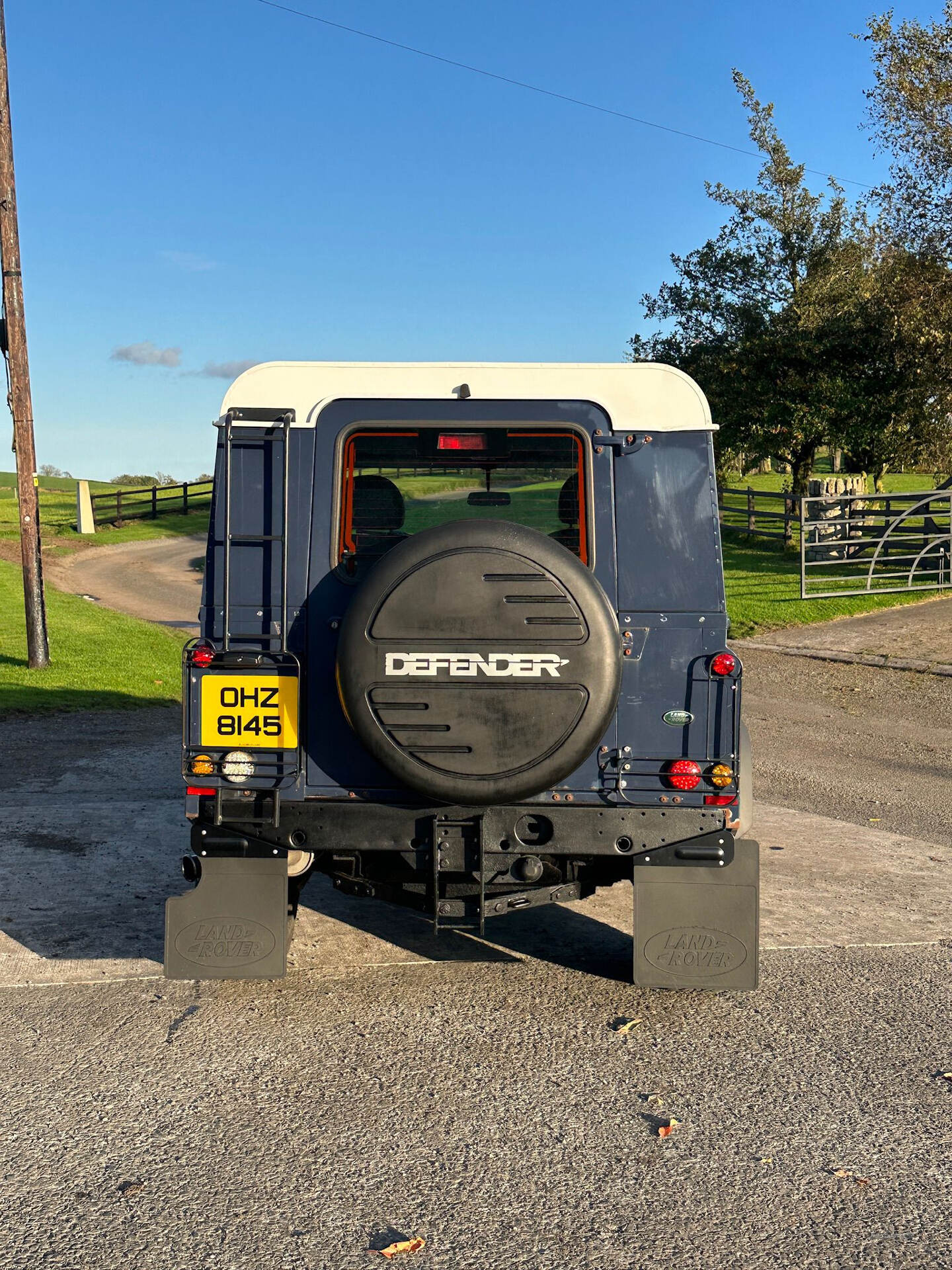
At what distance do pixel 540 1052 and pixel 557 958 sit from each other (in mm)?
1079

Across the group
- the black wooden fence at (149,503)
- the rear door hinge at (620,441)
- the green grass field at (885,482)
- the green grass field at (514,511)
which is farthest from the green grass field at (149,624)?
the green grass field at (885,482)

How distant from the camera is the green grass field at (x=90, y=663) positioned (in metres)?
12.8

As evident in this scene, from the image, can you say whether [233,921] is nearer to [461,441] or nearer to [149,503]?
[461,441]

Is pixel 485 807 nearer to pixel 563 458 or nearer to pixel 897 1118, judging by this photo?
pixel 563 458

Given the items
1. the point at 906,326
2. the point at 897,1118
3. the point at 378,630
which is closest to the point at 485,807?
the point at 378,630

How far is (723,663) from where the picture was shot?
4.81 m

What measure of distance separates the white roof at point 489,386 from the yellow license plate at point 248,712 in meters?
1.14

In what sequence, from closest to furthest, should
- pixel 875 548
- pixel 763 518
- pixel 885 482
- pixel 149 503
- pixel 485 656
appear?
1. pixel 485 656
2. pixel 875 548
3. pixel 763 518
4. pixel 149 503
5. pixel 885 482

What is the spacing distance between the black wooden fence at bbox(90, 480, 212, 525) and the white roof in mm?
35430

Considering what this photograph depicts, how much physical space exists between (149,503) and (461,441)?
135ft

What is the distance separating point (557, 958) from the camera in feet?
18.4

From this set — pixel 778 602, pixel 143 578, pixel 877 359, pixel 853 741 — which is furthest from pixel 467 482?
pixel 143 578

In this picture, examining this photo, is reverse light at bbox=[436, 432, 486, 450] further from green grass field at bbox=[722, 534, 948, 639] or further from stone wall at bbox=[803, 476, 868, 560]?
stone wall at bbox=[803, 476, 868, 560]

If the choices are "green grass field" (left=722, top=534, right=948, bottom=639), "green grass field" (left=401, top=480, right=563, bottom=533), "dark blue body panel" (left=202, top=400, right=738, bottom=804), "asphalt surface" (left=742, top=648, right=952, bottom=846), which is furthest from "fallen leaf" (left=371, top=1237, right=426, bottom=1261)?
"green grass field" (left=722, top=534, right=948, bottom=639)
